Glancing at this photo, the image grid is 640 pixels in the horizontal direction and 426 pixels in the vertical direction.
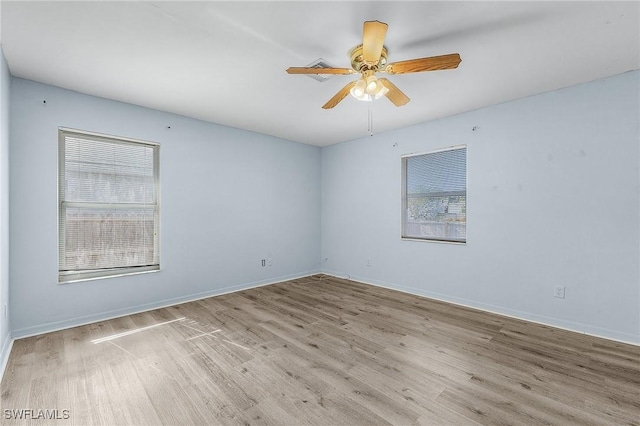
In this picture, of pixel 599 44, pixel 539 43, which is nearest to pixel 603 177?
pixel 599 44

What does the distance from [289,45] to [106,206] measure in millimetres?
2809

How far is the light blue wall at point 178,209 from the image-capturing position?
276 cm

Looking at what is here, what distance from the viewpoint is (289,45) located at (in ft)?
7.12

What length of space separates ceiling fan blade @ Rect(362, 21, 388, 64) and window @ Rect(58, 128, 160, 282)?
118 inches

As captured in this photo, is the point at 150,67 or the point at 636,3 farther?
the point at 150,67

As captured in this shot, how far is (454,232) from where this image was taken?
12.7ft

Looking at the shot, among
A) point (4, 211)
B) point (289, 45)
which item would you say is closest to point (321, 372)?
point (289, 45)

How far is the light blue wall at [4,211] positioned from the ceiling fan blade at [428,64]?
3.06m

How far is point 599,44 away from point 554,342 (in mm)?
2581

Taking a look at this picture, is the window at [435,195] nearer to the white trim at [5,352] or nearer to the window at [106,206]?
the window at [106,206]

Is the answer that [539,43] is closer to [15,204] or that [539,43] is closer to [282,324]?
[282,324]

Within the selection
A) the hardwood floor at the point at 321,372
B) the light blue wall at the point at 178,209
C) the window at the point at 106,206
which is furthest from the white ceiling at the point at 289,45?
the hardwood floor at the point at 321,372

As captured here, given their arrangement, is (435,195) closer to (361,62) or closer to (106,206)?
(361,62)

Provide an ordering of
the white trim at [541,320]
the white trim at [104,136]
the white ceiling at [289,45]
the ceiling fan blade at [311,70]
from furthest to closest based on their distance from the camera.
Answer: the white trim at [104,136] → the white trim at [541,320] → the ceiling fan blade at [311,70] → the white ceiling at [289,45]
